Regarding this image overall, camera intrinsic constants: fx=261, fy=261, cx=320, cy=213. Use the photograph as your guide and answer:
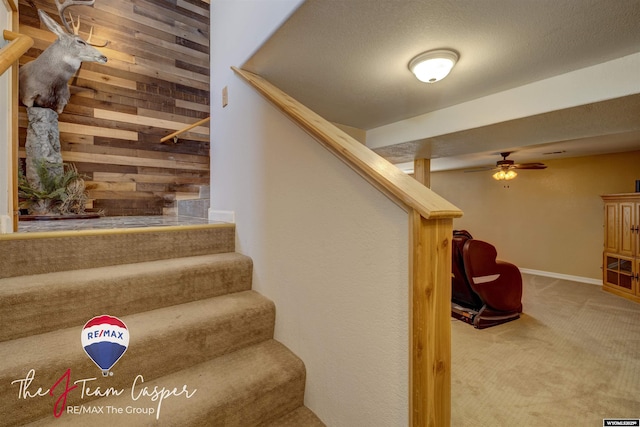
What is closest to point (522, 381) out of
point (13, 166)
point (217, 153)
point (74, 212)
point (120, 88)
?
point (217, 153)

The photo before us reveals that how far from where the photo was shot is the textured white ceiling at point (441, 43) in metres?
1.17

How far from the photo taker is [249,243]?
1.68 metres

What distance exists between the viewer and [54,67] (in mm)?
2713

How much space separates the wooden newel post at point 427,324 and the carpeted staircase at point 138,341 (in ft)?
1.85

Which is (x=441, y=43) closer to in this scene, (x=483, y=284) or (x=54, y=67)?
(x=483, y=284)

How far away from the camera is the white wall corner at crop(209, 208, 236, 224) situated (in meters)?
1.90

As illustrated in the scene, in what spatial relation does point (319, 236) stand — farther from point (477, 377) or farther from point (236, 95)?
point (477, 377)

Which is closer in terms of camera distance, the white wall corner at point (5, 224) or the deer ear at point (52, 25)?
the white wall corner at point (5, 224)

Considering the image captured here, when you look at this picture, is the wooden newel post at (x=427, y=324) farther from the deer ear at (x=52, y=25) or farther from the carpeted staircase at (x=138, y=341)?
the deer ear at (x=52, y=25)

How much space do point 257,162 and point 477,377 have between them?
2270mm

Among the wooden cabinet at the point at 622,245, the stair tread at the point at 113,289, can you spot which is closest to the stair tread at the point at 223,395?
the stair tread at the point at 113,289

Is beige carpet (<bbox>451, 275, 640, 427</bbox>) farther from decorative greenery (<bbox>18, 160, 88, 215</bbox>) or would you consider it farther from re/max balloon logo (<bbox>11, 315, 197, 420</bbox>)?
decorative greenery (<bbox>18, 160, 88, 215</bbox>)

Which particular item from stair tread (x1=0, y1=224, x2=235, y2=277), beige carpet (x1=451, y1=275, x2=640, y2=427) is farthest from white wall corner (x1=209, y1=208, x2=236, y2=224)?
beige carpet (x1=451, y1=275, x2=640, y2=427)

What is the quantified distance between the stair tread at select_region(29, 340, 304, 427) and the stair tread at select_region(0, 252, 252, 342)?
0.35 meters
